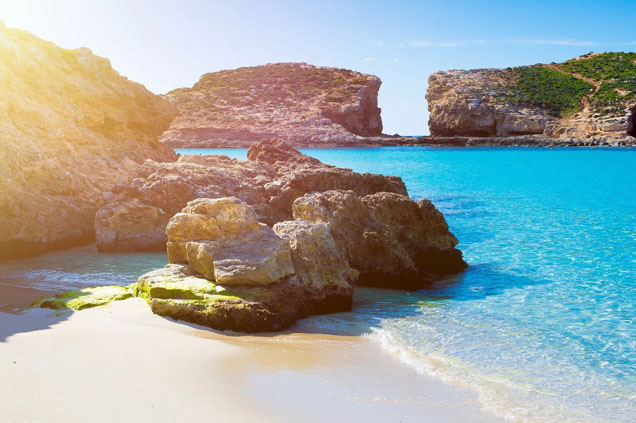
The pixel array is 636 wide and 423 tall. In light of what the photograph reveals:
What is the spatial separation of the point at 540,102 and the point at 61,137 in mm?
86427

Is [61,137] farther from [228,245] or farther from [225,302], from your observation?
[225,302]

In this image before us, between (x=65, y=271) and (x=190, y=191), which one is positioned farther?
(x=190, y=191)

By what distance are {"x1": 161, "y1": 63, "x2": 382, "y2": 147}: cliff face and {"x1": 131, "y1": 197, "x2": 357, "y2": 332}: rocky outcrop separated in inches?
3069

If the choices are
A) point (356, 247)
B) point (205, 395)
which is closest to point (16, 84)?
point (356, 247)

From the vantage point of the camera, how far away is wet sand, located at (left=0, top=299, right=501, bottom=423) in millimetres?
4477

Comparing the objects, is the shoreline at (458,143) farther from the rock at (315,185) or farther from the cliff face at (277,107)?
the rock at (315,185)

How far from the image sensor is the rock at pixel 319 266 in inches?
314

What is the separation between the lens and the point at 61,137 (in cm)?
1430

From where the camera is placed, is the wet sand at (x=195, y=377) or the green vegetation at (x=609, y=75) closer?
the wet sand at (x=195, y=377)

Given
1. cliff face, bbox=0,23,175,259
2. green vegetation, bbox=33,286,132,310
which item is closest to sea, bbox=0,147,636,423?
cliff face, bbox=0,23,175,259

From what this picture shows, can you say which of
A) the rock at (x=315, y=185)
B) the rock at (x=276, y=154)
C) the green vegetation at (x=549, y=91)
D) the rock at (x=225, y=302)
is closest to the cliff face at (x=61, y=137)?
the rock at (x=276, y=154)

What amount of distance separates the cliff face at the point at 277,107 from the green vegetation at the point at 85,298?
256 ft

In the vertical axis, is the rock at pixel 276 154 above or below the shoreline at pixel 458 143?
below

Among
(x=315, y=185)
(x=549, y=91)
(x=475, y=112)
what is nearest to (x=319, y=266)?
(x=315, y=185)
